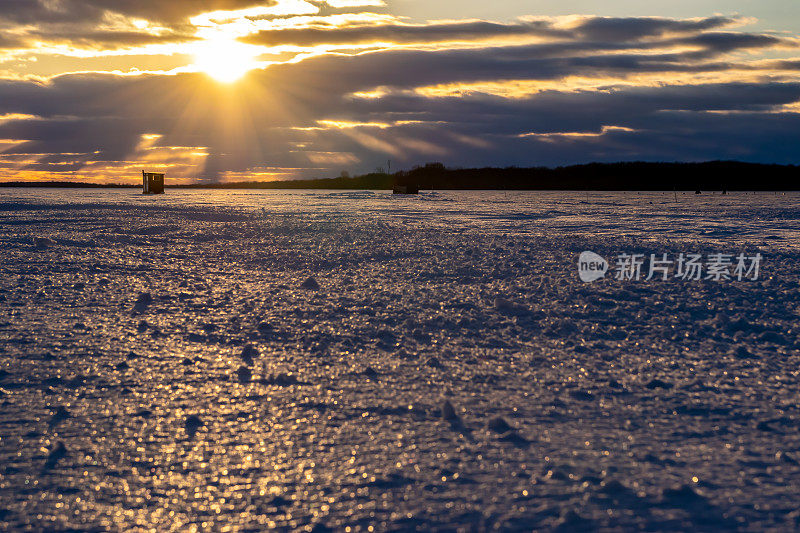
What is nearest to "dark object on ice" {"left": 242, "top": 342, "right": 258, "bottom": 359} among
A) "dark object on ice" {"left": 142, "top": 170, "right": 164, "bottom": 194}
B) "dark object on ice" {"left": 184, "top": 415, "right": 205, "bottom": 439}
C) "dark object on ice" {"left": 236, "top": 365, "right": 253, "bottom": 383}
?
"dark object on ice" {"left": 236, "top": 365, "right": 253, "bottom": 383}

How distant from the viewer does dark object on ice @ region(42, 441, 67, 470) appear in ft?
12.3

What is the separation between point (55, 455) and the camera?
387cm

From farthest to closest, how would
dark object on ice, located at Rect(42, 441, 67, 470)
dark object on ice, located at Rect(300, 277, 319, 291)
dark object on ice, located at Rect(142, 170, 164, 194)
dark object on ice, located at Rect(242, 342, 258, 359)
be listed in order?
dark object on ice, located at Rect(142, 170, 164, 194) → dark object on ice, located at Rect(300, 277, 319, 291) → dark object on ice, located at Rect(242, 342, 258, 359) → dark object on ice, located at Rect(42, 441, 67, 470)

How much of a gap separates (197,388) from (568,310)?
471 centimetres

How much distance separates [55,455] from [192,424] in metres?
0.81

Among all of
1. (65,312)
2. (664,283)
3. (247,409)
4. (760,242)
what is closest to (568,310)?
(664,283)

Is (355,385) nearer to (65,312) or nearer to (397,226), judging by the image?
(65,312)

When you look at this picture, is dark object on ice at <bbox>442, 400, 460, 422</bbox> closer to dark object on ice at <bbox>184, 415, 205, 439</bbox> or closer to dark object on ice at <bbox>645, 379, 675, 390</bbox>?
dark object on ice at <bbox>184, 415, 205, 439</bbox>

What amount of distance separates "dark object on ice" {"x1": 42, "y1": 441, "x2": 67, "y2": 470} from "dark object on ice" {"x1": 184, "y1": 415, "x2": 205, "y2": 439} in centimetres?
71

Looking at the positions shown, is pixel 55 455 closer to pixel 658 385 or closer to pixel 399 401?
pixel 399 401

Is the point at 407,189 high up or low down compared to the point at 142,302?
up

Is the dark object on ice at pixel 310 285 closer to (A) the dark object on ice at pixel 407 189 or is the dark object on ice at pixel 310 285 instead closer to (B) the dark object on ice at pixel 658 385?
(B) the dark object on ice at pixel 658 385

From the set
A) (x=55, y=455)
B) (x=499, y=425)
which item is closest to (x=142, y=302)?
(x=55, y=455)

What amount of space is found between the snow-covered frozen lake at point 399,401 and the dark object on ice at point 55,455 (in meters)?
0.01
